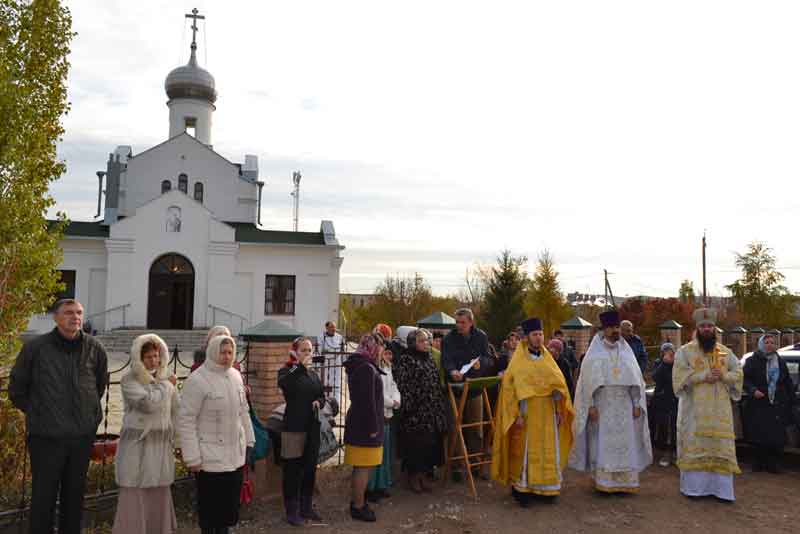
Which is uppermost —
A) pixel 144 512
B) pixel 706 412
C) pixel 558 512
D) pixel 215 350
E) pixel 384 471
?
pixel 215 350

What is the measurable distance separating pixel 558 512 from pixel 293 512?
8.22ft

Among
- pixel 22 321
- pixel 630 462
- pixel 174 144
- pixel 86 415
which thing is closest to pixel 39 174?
pixel 22 321

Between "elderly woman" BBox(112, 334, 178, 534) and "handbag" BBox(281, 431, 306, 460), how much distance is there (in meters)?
1.14

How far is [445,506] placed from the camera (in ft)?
19.7

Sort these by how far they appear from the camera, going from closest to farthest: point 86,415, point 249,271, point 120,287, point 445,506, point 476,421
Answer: point 86,415 → point 445,506 → point 476,421 → point 120,287 → point 249,271

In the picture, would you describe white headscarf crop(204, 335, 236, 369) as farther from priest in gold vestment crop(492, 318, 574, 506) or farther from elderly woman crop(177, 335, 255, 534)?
priest in gold vestment crop(492, 318, 574, 506)

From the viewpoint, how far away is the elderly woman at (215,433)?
425cm

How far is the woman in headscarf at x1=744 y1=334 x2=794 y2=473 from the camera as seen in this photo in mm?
7336

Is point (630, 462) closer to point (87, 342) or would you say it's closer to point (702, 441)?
point (702, 441)

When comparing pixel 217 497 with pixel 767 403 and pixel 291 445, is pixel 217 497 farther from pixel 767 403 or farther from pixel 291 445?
pixel 767 403

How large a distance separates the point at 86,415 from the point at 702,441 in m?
5.76

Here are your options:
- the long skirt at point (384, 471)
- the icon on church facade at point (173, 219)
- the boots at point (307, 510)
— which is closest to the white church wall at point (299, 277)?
the icon on church facade at point (173, 219)

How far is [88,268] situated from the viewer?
22.4m

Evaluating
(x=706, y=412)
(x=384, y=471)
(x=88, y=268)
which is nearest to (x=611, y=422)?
(x=706, y=412)
